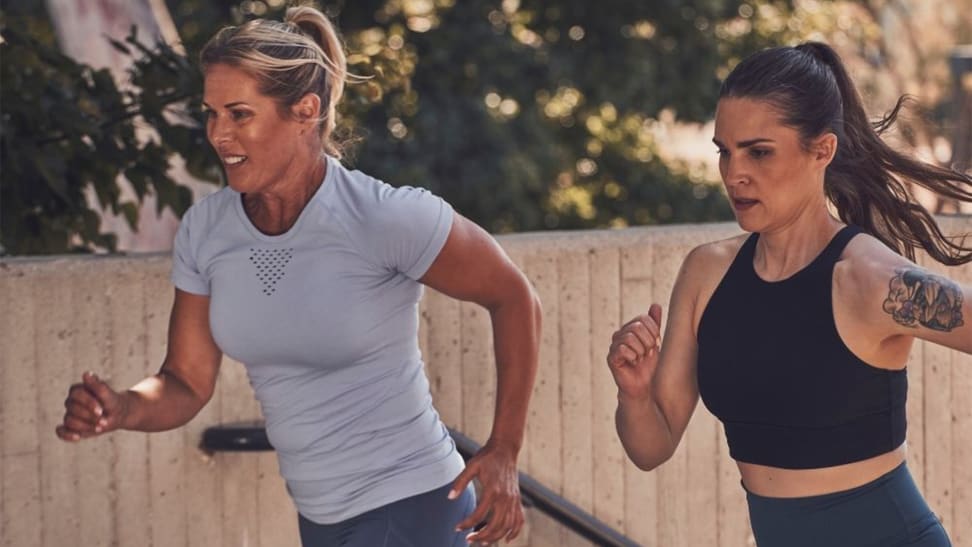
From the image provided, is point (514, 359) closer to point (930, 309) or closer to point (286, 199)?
point (286, 199)

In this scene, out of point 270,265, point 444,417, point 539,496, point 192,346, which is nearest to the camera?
point 270,265

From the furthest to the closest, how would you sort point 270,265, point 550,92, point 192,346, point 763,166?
1. point 550,92
2. point 192,346
3. point 270,265
4. point 763,166

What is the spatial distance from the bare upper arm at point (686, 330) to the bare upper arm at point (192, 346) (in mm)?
887

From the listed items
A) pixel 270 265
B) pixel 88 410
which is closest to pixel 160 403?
pixel 88 410

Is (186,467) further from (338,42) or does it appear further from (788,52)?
(788,52)

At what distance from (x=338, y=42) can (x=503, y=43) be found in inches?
268

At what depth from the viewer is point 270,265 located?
304 cm

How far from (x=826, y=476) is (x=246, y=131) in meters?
1.19

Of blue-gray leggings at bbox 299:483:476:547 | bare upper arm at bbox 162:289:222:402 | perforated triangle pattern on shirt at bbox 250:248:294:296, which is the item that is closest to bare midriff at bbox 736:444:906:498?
blue-gray leggings at bbox 299:483:476:547

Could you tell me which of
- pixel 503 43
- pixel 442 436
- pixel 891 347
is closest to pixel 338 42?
pixel 442 436

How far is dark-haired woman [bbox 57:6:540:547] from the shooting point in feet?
9.85

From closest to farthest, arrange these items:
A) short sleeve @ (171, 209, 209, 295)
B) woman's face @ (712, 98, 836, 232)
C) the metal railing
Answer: woman's face @ (712, 98, 836, 232) < short sleeve @ (171, 209, 209, 295) < the metal railing

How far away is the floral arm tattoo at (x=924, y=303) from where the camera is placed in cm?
265

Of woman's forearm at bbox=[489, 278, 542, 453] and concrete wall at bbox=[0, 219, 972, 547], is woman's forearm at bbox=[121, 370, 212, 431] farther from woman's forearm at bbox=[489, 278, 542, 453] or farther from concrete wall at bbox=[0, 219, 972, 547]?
concrete wall at bbox=[0, 219, 972, 547]
